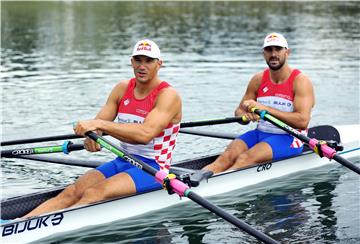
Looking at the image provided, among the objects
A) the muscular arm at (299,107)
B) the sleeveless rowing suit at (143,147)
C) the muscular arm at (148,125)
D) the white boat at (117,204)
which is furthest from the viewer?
the muscular arm at (299,107)

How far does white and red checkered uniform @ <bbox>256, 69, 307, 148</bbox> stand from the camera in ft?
34.8

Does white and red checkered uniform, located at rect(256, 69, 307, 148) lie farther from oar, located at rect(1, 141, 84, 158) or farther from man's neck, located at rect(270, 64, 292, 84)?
oar, located at rect(1, 141, 84, 158)

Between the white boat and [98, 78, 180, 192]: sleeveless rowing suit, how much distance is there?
0.25 m

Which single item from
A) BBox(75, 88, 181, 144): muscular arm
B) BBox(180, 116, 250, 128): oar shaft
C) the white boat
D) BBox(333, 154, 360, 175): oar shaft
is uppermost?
BBox(75, 88, 181, 144): muscular arm

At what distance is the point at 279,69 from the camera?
10680mm

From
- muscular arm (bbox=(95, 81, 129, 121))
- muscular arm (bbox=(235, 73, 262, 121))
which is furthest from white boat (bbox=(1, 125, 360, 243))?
muscular arm (bbox=(95, 81, 129, 121))

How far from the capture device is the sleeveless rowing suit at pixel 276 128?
34.7ft

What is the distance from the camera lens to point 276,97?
10750mm

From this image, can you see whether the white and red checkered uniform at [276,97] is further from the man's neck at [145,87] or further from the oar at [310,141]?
the man's neck at [145,87]

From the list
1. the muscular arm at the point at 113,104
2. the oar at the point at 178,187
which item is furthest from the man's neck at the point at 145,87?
the oar at the point at 178,187

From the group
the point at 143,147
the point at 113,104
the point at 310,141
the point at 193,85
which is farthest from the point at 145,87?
the point at 193,85

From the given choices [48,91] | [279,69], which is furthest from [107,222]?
[48,91]

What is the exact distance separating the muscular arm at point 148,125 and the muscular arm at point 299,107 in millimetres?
2314

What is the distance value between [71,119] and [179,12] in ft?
115
